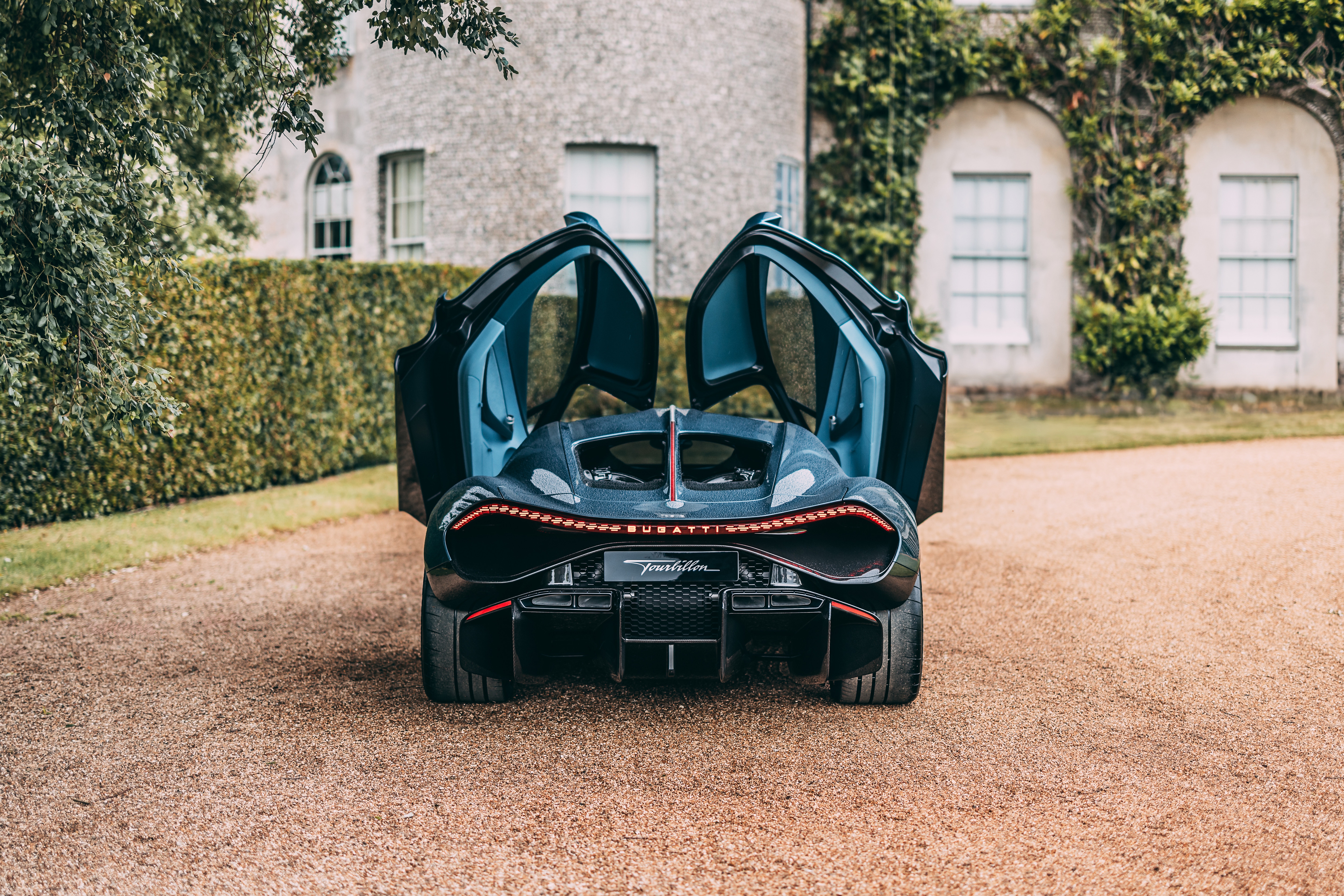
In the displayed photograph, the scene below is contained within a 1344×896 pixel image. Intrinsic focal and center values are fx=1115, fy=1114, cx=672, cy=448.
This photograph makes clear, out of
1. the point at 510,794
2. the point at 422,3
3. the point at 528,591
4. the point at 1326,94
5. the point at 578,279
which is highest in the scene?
the point at 1326,94

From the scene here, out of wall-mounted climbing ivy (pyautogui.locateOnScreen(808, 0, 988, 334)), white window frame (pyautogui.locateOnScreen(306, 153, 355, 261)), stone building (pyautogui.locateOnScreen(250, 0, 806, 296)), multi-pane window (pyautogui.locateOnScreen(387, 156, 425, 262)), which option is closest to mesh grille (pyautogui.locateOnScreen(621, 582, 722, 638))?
stone building (pyautogui.locateOnScreen(250, 0, 806, 296))

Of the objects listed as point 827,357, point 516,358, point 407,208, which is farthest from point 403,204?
point 827,357

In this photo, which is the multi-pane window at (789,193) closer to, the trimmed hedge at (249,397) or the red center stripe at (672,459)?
the trimmed hedge at (249,397)

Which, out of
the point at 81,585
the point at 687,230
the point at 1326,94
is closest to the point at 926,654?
the point at 81,585

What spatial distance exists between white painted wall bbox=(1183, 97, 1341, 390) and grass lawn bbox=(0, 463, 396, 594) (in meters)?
12.1

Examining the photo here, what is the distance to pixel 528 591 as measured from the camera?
357 cm

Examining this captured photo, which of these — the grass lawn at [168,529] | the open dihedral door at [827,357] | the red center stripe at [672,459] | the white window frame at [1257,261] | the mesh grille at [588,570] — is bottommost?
the grass lawn at [168,529]

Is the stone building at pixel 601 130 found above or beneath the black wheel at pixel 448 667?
above

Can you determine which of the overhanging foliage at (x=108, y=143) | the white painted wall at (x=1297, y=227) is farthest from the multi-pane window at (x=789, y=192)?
the overhanging foliage at (x=108, y=143)

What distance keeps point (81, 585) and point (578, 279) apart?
11.5ft

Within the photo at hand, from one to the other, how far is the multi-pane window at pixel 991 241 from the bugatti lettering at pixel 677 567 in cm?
1349

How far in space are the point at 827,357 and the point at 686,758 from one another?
2049mm

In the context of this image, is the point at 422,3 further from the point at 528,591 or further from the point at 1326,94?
the point at 1326,94

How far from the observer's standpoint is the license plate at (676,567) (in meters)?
3.50
